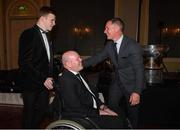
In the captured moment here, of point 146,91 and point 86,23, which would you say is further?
point 86,23

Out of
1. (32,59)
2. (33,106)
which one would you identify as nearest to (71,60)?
(32,59)

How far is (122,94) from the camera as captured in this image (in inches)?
102

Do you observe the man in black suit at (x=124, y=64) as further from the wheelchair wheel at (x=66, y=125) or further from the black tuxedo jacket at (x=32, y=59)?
the wheelchair wheel at (x=66, y=125)

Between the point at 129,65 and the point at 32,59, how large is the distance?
93cm

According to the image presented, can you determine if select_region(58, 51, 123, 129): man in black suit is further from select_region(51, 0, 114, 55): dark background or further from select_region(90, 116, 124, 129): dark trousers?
select_region(51, 0, 114, 55): dark background

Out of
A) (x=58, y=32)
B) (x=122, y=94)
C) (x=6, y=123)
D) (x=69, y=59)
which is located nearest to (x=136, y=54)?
(x=122, y=94)

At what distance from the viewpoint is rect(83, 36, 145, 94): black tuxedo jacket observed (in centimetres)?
237

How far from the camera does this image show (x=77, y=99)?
1996 millimetres

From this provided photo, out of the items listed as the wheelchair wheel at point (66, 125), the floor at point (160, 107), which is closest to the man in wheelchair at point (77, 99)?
the wheelchair wheel at point (66, 125)

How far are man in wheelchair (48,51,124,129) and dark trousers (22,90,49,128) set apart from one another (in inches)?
20.9

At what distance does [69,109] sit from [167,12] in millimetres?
5672

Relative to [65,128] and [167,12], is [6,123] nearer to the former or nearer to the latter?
[65,128]

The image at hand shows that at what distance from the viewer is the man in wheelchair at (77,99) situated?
6.51 feet

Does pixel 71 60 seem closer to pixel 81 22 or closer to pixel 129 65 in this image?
pixel 129 65
